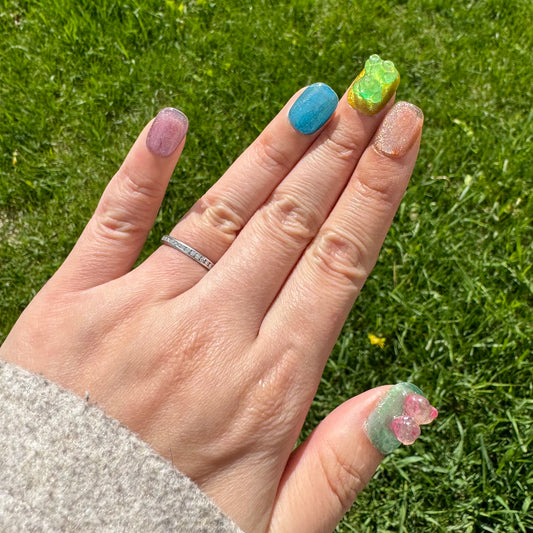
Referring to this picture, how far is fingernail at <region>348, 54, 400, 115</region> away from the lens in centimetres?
179

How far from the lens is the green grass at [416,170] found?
252 cm

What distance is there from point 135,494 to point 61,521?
213mm

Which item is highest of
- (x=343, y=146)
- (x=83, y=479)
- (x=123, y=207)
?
(x=343, y=146)

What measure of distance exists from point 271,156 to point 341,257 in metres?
0.47

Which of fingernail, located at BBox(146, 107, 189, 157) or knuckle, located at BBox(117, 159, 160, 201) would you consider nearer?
fingernail, located at BBox(146, 107, 189, 157)

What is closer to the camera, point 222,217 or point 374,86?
point 374,86

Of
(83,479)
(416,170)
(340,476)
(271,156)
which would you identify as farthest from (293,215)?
(416,170)

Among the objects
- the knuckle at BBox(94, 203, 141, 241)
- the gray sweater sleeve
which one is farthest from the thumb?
the knuckle at BBox(94, 203, 141, 241)

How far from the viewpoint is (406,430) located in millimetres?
1655

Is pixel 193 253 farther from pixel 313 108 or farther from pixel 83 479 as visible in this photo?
pixel 83 479

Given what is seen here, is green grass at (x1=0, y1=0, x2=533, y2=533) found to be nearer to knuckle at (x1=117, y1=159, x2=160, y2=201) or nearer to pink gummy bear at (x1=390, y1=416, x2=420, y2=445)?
knuckle at (x1=117, y1=159, x2=160, y2=201)

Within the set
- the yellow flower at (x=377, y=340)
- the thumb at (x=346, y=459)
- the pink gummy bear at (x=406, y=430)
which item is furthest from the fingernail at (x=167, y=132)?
the yellow flower at (x=377, y=340)

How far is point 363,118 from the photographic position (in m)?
1.89

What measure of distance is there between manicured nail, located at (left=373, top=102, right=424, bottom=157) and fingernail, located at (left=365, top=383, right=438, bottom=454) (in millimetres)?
834
